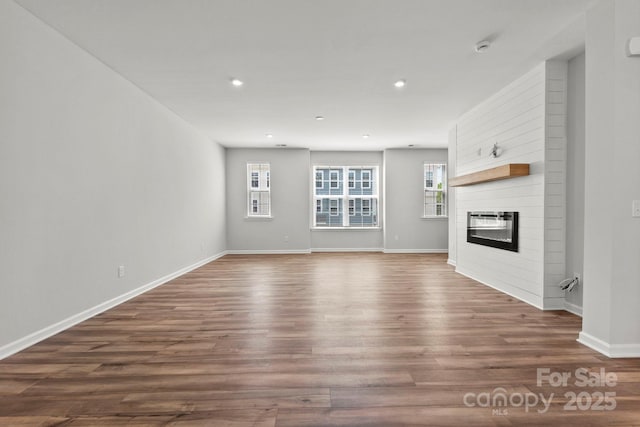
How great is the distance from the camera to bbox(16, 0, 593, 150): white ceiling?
241cm

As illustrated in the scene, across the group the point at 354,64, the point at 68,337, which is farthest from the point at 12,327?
the point at 354,64

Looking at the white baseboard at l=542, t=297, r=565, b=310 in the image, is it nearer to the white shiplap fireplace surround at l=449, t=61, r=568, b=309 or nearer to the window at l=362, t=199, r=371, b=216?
the white shiplap fireplace surround at l=449, t=61, r=568, b=309

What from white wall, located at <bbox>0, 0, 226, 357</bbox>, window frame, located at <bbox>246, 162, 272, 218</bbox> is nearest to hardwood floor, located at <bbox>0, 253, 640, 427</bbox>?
white wall, located at <bbox>0, 0, 226, 357</bbox>

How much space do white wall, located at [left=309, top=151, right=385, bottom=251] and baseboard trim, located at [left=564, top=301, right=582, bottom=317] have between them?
16.4 ft

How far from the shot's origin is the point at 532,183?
3502 mm

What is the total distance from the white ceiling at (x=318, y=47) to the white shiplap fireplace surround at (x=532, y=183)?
10.7 inches

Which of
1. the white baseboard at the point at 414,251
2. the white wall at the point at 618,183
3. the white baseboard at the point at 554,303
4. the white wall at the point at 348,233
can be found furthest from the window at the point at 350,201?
the white wall at the point at 618,183

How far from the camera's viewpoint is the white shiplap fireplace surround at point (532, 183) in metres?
3.29

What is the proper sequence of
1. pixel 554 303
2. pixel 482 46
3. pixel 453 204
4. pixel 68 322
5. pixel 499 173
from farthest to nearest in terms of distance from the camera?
pixel 453 204
pixel 499 173
pixel 554 303
pixel 482 46
pixel 68 322

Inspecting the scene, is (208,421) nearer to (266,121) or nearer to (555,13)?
(555,13)

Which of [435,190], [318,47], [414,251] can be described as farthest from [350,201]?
[318,47]

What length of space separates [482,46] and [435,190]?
17.7 ft

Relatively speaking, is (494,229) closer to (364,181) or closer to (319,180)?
(364,181)

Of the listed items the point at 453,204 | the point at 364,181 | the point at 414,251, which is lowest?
the point at 414,251
